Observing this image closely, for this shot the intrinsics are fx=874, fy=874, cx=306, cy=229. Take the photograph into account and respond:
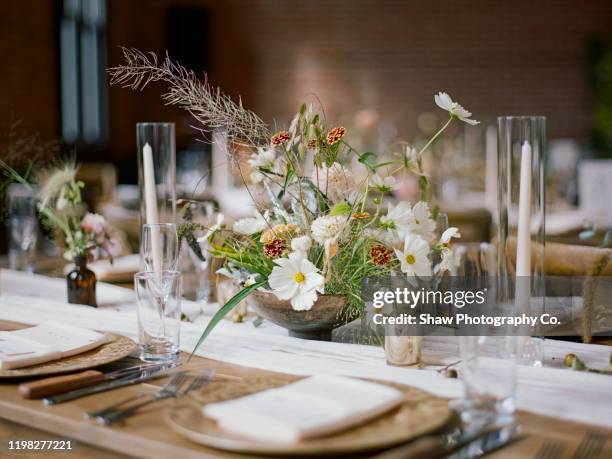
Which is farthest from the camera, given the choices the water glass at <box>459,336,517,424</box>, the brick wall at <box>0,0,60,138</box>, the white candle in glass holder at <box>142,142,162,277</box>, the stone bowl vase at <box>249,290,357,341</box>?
the brick wall at <box>0,0,60,138</box>

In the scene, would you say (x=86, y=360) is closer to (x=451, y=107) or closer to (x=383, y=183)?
(x=383, y=183)

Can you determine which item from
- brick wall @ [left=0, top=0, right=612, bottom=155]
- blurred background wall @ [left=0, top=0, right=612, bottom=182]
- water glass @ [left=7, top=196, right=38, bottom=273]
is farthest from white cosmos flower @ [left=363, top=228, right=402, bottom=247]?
brick wall @ [left=0, top=0, right=612, bottom=155]

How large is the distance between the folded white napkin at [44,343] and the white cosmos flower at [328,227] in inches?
16.2

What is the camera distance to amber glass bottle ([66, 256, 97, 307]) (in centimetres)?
196

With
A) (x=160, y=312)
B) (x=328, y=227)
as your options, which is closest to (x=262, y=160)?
(x=328, y=227)

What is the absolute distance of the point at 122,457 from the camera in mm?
1156

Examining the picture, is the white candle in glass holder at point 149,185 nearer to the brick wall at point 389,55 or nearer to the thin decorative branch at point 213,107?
the thin decorative branch at point 213,107

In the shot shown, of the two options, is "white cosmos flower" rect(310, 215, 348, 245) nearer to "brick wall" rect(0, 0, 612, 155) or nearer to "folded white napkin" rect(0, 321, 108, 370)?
"folded white napkin" rect(0, 321, 108, 370)

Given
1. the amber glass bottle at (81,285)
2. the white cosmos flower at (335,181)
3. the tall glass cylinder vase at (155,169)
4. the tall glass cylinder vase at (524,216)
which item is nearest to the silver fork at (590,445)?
the tall glass cylinder vase at (524,216)

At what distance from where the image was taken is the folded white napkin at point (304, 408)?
1005mm

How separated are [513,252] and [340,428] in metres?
0.57

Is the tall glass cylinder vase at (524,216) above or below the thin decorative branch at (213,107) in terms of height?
below

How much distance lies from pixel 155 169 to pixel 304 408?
854mm

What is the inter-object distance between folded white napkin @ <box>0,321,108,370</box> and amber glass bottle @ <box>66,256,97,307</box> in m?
0.35
